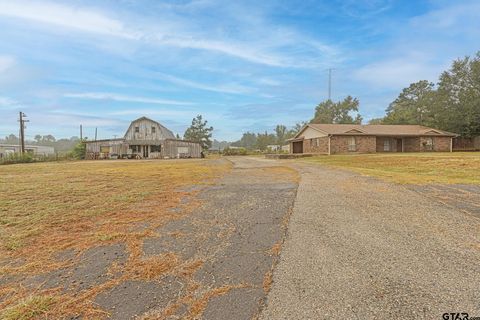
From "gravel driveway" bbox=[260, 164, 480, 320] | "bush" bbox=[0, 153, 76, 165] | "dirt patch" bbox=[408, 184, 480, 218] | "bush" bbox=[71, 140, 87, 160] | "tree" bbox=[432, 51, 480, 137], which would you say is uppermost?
"tree" bbox=[432, 51, 480, 137]

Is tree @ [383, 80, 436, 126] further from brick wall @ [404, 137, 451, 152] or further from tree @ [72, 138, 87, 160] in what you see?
tree @ [72, 138, 87, 160]

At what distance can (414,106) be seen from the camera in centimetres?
5316

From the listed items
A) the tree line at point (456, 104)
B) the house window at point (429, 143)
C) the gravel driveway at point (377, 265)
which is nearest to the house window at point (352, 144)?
the house window at point (429, 143)

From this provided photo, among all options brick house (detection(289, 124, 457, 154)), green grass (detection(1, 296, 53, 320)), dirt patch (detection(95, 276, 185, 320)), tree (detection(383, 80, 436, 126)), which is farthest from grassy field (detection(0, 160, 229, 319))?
tree (detection(383, 80, 436, 126))

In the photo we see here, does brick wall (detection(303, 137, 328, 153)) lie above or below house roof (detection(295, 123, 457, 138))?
below

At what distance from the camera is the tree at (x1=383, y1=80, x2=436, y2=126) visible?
1719 inches

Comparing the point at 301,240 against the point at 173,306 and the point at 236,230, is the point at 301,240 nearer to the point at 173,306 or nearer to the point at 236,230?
the point at 236,230

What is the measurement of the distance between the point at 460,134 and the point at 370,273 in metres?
44.4

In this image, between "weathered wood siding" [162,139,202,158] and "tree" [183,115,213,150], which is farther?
"tree" [183,115,213,150]

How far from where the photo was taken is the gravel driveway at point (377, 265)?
7.14ft

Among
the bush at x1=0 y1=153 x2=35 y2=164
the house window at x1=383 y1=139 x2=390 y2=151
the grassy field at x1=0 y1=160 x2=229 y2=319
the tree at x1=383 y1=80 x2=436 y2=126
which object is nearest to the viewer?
the grassy field at x1=0 y1=160 x2=229 y2=319

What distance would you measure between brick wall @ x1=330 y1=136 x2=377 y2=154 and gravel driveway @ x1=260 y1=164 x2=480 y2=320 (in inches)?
988

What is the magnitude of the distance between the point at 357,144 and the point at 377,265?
2992 centimetres

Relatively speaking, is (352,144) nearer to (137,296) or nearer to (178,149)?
(178,149)
